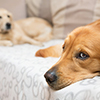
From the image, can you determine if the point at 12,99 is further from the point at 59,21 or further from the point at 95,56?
the point at 59,21

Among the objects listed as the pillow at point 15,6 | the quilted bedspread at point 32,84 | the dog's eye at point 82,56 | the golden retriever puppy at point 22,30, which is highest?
the pillow at point 15,6

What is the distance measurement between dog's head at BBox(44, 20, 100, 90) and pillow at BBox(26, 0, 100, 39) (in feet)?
4.06

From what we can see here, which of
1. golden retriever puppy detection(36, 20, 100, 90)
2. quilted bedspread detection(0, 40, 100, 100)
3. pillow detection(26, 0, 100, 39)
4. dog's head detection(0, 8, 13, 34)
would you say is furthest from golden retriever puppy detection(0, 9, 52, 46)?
golden retriever puppy detection(36, 20, 100, 90)

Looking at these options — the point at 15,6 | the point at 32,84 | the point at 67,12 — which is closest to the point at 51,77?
the point at 32,84

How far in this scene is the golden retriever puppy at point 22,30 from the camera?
2467 millimetres

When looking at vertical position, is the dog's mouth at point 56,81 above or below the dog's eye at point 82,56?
below

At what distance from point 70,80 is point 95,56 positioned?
205 mm

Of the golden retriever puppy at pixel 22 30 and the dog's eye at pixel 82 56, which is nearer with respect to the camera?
the dog's eye at pixel 82 56

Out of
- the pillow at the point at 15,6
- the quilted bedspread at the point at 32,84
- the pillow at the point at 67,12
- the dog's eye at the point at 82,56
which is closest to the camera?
the quilted bedspread at the point at 32,84

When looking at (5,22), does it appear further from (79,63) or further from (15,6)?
(79,63)

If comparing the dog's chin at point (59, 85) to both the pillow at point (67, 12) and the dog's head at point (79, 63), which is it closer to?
the dog's head at point (79, 63)

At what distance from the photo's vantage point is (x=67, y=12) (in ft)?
7.73

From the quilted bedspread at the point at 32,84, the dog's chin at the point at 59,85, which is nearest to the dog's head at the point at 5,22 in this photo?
the quilted bedspread at the point at 32,84

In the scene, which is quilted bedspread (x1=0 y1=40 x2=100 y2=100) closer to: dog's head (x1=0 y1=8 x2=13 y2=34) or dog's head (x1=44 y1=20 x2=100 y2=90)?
dog's head (x1=44 y1=20 x2=100 y2=90)
